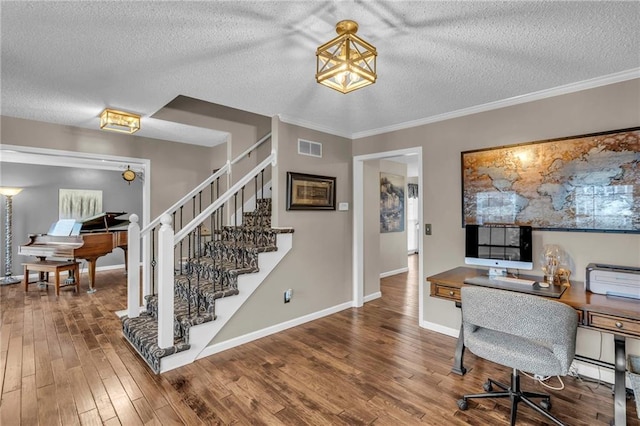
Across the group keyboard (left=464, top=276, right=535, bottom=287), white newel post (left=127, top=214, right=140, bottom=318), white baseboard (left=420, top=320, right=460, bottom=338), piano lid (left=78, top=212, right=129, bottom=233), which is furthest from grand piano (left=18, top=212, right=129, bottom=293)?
keyboard (left=464, top=276, right=535, bottom=287)

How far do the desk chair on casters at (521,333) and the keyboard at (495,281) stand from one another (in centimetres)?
46

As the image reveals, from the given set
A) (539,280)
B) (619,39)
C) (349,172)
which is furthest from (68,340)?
(619,39)

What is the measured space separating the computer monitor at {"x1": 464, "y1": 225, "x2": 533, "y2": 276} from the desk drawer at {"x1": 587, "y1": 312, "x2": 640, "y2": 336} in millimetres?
785

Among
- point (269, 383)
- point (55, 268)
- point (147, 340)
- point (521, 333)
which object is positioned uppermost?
point (521, 333)

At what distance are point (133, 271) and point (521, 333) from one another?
389cm

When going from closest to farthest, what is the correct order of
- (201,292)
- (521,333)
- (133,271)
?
(521,333) → (201,292) → (133,271)

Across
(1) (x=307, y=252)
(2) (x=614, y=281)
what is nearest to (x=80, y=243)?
(1) (x=307, y=252)

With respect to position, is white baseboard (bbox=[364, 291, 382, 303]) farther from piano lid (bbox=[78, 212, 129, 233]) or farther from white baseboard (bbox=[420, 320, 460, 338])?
piano lid (bbox=[78, 212, 129, 233])

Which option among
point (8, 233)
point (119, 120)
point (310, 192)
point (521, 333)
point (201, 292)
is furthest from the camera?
point (8, 233)

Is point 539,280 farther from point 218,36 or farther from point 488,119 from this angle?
point 218,36

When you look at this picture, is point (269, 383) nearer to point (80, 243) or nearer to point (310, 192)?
point (310, 192)

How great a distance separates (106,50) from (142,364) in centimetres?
255

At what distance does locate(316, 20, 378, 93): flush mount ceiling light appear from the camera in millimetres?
1648

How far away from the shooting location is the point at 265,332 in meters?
3.36
